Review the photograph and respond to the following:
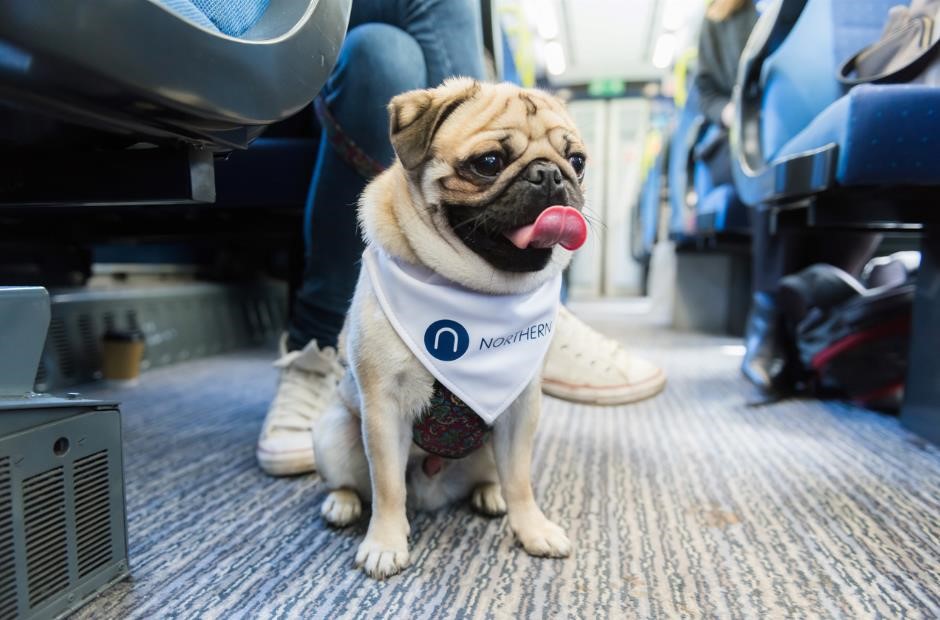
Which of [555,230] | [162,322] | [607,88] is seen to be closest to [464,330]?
[555,230]

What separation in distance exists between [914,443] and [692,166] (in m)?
1.62

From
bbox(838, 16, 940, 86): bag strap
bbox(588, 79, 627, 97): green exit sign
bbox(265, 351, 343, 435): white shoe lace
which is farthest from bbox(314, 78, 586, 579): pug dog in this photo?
bbox(588, 79, 627, 97): green exit sign

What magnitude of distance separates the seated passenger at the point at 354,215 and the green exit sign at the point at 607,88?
626cm

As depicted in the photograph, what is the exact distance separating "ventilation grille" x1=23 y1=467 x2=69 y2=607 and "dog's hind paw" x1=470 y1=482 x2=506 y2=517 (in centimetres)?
45

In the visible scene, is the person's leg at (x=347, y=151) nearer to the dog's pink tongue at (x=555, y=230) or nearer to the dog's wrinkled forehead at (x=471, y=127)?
the dog's wrinkled forehead at (x=471, y=127)

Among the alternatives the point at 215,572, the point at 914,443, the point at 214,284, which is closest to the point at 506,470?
the point at 215,572

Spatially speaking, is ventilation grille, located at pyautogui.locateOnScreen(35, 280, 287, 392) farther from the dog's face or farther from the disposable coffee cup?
the dog's face

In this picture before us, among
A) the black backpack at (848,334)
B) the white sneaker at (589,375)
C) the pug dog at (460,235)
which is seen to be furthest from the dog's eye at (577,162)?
the black backpack at (848,334)

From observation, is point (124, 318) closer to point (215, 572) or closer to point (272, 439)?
point (272, 439)

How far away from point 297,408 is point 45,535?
0.52 metres

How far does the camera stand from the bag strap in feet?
2.60

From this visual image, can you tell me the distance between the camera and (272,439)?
92 cm

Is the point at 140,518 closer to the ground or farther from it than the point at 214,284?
closer to the ground

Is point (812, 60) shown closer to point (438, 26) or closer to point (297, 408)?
point (438, 26)
